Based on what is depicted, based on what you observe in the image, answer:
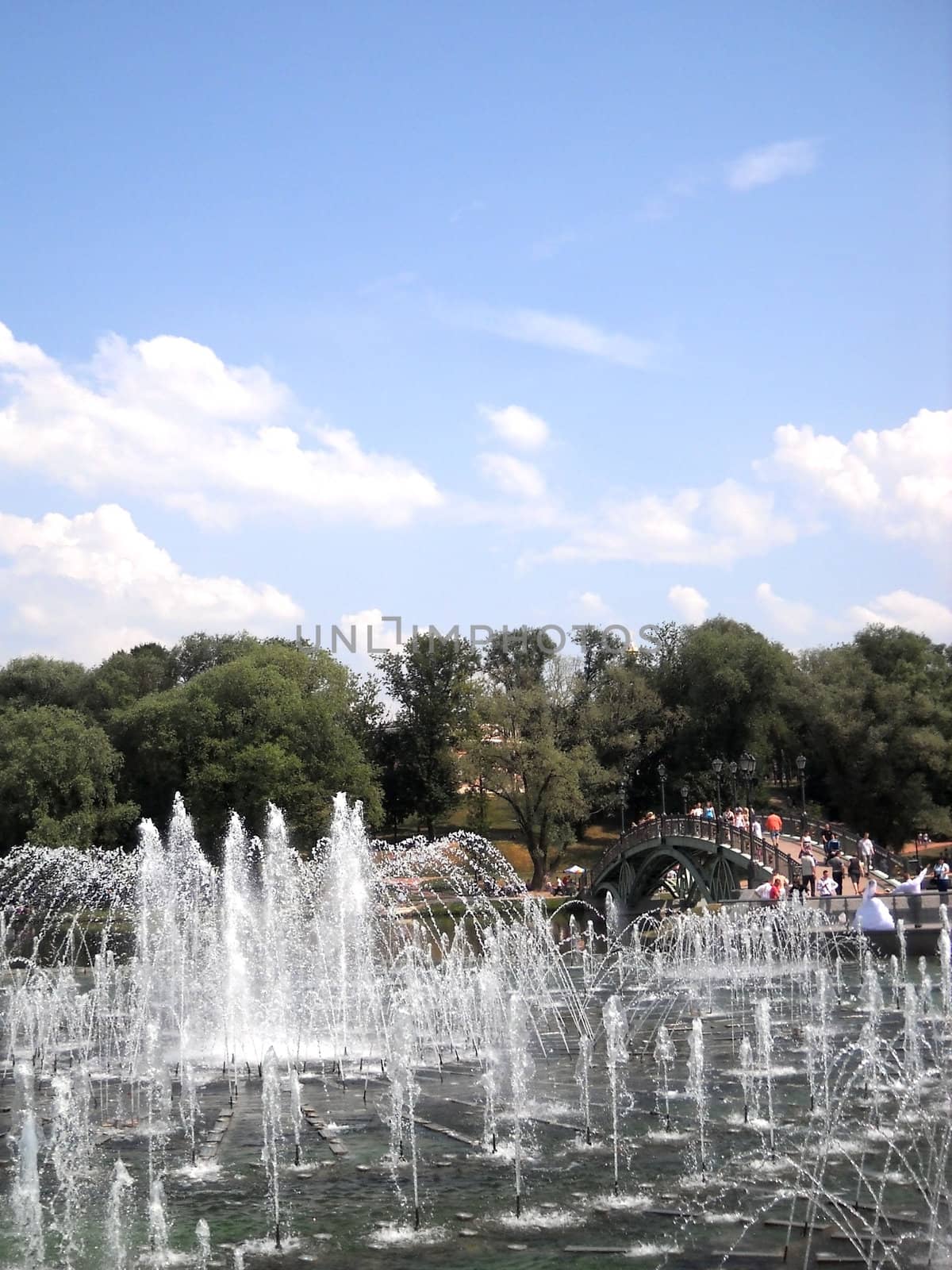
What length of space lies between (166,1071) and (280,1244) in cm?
842

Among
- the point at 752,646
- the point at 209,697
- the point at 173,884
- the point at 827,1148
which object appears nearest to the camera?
the point at 827,1148

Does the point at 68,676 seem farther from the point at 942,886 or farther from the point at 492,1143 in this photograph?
the point at 492,1143

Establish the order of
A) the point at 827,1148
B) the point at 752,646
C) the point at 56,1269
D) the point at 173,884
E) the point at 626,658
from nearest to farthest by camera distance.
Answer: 1. the point at 56,1269
2. the point at 827,1148
3. the point at 173,884
4. the point at 752,646
5. the point at 626,658

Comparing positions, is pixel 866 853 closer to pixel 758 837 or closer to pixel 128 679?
pixel 758 837

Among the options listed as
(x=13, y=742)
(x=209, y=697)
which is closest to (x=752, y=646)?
(x=209, y=697)

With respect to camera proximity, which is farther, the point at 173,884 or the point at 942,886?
the point at 173,884

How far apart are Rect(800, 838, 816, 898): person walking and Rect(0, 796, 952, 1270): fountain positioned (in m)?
1.43

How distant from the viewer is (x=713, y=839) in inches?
1613

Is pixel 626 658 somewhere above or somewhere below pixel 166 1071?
above

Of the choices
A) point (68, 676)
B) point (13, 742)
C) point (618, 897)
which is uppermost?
point (68, 676)

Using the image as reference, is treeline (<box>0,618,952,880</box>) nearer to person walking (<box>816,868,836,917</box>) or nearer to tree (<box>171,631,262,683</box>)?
tree (<box>171,631,262,683</box>)

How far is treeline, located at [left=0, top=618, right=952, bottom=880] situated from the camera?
54.7 m

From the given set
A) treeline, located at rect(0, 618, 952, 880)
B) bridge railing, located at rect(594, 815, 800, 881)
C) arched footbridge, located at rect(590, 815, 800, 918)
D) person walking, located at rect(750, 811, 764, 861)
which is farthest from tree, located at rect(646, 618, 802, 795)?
person walking, located at rect(750, 811, 764, 861)

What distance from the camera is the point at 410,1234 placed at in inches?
464
